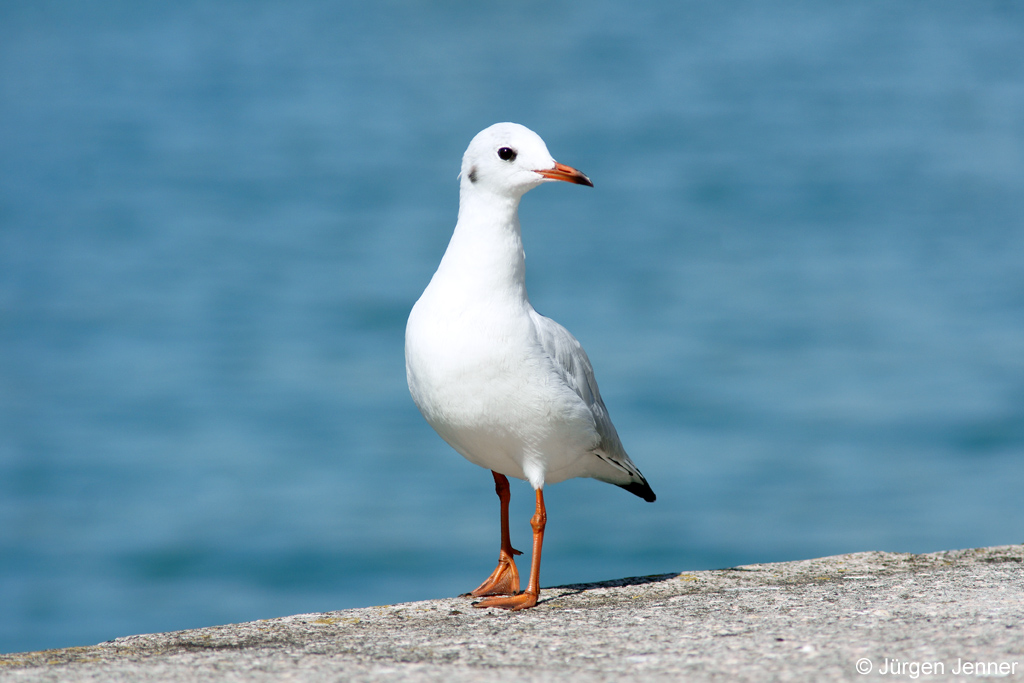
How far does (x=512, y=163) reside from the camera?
4.72 meters

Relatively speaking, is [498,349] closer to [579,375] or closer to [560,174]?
[579,375]

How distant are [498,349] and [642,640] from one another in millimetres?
1476

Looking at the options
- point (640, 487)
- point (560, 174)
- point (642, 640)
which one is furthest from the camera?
point (640, 487)

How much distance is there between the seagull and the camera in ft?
15.0

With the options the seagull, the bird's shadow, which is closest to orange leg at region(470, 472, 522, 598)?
the bird's shadow

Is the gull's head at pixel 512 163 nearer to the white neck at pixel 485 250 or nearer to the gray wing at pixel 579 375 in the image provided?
the white neck at pixel 485 250

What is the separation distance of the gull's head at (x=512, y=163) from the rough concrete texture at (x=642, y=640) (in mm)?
1870

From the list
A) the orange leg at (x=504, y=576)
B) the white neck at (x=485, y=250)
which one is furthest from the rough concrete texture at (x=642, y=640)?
the white neck at (x=485, y=250)

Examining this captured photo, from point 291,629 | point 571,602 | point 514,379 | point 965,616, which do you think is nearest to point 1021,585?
point 965,616

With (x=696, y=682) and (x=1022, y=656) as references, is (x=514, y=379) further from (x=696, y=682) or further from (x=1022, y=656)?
(x=1022, y=656)

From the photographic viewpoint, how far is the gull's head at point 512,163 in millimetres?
4695

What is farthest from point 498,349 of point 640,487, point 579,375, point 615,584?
point 640,487

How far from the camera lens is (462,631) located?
4000 mm

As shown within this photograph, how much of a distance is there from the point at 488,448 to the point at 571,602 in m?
0.78
